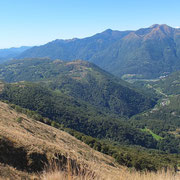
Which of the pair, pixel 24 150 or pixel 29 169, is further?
pixel 24 150

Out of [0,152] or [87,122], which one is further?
[87,122]

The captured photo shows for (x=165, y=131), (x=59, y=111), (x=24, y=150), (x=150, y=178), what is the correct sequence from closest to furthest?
(x=150, y=178) < (x=24, y=150) < (x=59, y=111) < (x=165, y=131)

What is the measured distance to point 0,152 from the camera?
9.05 m

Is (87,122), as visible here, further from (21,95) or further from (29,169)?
(29,169)

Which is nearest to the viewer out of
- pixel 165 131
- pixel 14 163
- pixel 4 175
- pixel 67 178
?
pixel 67 178

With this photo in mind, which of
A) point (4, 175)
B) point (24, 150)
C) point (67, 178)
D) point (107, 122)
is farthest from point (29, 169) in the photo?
point (107, 122)

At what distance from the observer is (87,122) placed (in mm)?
143500

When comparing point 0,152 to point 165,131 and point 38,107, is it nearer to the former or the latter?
point 38,107

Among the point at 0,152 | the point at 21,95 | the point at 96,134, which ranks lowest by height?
the point at 96,134

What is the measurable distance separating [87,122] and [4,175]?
13914 cm

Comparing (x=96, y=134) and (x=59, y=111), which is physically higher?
(x=59, y=111)

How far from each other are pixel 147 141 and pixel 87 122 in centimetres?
5130

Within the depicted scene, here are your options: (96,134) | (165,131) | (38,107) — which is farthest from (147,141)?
(38,107)

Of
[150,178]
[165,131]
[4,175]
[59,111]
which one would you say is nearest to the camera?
[150,178]
